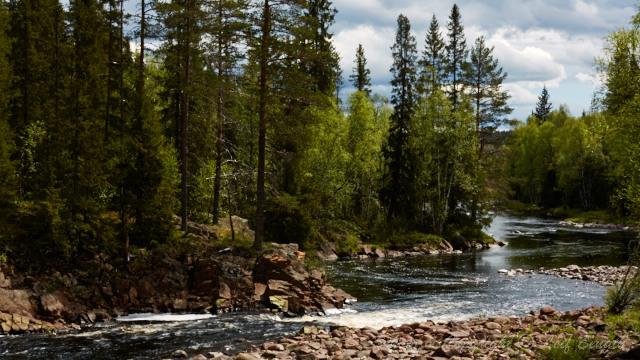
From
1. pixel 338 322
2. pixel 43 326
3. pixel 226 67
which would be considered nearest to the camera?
pixel 43 326

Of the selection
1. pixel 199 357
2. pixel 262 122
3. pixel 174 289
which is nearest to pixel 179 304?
pixel 174 289

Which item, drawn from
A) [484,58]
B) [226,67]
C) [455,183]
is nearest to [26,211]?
[226,67]

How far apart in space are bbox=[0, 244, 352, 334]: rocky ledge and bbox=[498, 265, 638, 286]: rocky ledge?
1440 cm

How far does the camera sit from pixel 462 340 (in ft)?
53.2

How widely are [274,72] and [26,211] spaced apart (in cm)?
1246

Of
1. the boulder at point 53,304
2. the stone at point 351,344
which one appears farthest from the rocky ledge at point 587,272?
the boulder at point 53,304

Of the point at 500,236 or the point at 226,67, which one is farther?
the point at 500,236

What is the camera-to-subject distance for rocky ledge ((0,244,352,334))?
20.9 meters

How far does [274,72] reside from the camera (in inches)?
1074

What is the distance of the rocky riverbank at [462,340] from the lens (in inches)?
556

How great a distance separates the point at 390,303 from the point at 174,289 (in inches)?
371

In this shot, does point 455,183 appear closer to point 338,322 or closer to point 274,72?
point 274,72

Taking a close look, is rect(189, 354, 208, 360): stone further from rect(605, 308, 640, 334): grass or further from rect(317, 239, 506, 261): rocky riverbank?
rect(317, 239, 506, 261): rocky riverbank

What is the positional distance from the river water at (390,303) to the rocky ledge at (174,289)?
104 centimetres
